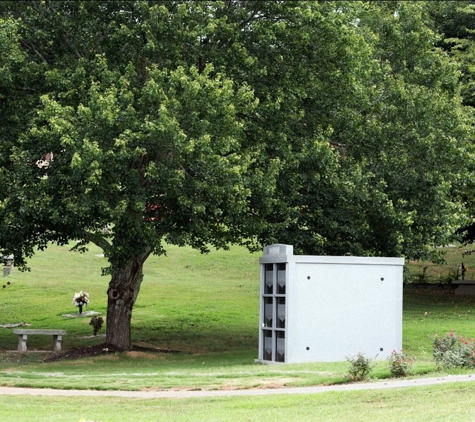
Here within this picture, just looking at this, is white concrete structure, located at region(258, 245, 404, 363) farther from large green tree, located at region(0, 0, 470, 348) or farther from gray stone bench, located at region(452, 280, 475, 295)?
gray stone bench, located at region(452, 280, 475, 295)

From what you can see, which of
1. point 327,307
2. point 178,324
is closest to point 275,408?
point 327,307

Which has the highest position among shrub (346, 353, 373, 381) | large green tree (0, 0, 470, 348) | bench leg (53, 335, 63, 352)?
large green tree (0, 0, 470, 348)

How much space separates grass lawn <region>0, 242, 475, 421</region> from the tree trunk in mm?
916

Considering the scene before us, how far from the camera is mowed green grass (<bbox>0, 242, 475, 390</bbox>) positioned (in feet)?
56.8

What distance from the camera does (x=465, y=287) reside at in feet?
127

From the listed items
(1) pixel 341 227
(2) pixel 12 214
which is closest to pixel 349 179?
(1) pixel 341 227

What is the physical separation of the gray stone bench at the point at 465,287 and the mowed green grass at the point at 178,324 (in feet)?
1.46

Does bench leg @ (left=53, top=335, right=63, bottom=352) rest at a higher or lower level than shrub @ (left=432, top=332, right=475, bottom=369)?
lower

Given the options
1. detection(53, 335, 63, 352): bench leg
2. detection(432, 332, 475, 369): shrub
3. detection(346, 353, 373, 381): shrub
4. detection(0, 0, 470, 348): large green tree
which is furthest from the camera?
detection(53, 335, 63, 352): bench leg

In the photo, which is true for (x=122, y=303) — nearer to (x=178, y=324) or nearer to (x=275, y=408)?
(x=178, y=324)

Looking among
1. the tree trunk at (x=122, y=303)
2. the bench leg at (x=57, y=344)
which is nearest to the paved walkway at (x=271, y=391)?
the tree trunk at (x=122, y=303)

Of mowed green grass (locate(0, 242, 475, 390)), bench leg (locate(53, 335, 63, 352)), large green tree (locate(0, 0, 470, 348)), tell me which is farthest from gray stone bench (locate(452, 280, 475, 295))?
bench leg (locate(53, 335, 63, 352))

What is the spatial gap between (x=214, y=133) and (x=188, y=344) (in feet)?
30.8

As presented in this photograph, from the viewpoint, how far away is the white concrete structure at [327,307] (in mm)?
20656
